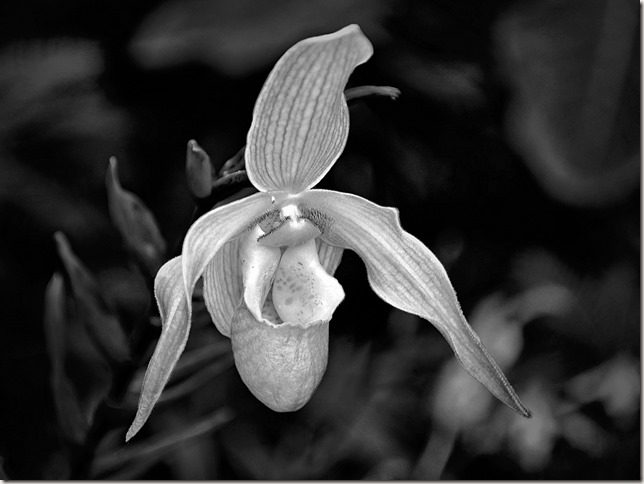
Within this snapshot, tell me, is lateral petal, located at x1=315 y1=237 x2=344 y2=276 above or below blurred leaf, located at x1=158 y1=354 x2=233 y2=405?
above

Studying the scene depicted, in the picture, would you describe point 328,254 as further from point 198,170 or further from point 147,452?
point 147,452

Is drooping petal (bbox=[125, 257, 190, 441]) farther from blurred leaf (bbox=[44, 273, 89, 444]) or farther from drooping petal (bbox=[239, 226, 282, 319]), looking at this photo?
blurred leaf (bbox=[44, 273, 89, 444])

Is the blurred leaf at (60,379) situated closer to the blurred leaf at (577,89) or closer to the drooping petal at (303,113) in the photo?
the drooping petal at (303,113)

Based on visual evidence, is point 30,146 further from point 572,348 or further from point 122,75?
point 572,348

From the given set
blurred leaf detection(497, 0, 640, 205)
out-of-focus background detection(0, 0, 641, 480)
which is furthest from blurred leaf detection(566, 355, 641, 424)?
blurred leaf detection(497, 0, 640, 205)

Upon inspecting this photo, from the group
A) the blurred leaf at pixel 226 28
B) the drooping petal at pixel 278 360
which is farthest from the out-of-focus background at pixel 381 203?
the drooping petal at pixel 278 360

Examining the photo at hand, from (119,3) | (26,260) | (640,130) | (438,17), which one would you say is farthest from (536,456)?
(119,3)

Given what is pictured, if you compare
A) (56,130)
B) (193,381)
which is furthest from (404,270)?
(56,130)
